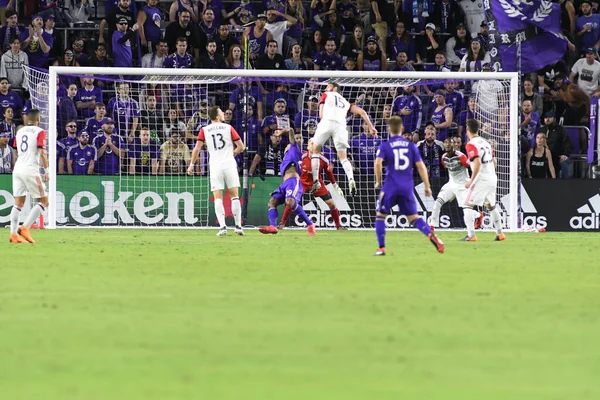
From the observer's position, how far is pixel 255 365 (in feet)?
23.4

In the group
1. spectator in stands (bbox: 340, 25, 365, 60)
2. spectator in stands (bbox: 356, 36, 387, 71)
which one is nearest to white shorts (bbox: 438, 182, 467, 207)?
spectator in stands (bbox: 356, 36, 387, 71)

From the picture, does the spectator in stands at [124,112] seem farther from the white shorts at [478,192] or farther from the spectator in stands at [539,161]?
the spectator in stands at [539,161]

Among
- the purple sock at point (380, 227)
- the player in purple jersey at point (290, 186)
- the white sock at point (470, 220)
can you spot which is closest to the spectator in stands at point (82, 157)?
the player in purple jersey at point (290, 186)

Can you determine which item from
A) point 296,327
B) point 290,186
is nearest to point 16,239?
point 290,186

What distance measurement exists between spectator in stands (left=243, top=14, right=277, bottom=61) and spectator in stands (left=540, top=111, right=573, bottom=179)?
23.8 feet

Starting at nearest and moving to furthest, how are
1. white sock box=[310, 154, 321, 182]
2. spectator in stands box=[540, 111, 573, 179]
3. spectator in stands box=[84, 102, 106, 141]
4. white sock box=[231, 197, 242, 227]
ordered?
white sock box=[231, 197, 242, 227] → white sock box=[310, 154, 321, 182] → spectator in stands box=[84, 102, 106, 141] → spectator in stands box=[540, 111, 573, 179]

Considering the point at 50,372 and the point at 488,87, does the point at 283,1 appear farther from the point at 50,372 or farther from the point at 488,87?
the point at 50,372

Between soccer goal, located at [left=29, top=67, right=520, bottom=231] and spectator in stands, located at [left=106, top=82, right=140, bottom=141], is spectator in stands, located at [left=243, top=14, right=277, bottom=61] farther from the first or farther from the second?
spectator in stands, located at [left=106, top=82, right=140, bottom=141]

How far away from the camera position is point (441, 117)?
92.3 ft

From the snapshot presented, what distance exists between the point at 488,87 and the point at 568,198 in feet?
10.6

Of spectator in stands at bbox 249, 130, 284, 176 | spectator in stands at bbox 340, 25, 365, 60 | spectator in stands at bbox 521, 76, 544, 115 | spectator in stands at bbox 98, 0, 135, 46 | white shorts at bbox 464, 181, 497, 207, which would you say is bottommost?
white shorts at bbox 464, 181, 497, 207

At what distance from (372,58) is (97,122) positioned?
7.36 meters

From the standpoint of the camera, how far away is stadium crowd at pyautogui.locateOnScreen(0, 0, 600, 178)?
89.7 feet

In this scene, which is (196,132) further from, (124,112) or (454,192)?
(454,192)
